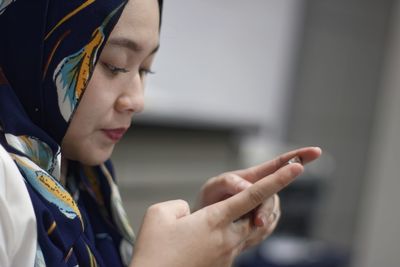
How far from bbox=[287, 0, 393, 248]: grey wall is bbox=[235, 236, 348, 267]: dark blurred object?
0.90 m

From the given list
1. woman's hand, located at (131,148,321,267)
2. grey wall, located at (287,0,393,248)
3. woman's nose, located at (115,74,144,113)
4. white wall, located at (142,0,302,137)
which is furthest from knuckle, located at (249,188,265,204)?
grey wall, located at (287,0,393,248)

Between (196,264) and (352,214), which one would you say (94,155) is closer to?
(196,264)

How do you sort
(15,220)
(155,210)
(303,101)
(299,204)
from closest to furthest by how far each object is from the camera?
1. (15,220)
2. (155,210)
3. (299,204)
4. (303,101)

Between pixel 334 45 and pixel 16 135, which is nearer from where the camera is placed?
Result: pixel 16 135

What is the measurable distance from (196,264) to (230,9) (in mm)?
2443

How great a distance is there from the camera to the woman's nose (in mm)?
805

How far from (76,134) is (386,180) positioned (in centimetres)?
288

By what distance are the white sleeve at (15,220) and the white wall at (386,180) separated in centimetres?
298

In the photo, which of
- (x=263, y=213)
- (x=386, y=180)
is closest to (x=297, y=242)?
(x=386, y=180)

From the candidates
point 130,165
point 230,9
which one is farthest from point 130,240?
point 230,9

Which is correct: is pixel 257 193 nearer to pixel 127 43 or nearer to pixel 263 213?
pixel 263 213

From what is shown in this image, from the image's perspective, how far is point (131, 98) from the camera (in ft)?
2.67

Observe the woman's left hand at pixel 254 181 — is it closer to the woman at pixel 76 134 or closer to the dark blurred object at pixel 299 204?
the woman at pixel 76 134

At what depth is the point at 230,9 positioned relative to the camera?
9.76ft
